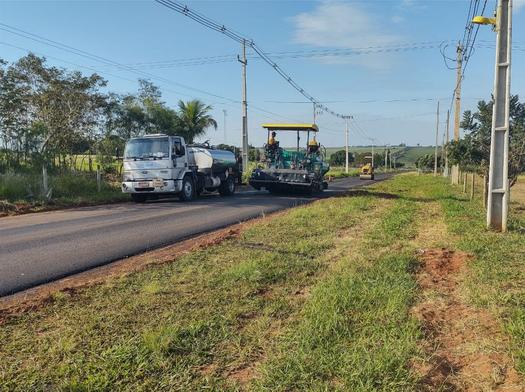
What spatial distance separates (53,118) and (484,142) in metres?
22.7

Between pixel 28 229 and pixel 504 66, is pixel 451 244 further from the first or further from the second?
pixel 28 229

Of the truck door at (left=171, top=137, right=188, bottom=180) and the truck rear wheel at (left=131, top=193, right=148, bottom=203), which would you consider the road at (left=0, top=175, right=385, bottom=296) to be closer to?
the truck door at (left=171, top=137, right=188, bottom=180)

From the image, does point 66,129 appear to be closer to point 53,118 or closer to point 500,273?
point 53,118

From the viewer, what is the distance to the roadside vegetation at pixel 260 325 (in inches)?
126

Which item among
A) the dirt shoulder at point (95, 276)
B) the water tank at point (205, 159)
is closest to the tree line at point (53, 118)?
the water tank at point (205, 159)

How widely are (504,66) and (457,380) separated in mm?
7489

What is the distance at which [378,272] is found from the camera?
581 cm

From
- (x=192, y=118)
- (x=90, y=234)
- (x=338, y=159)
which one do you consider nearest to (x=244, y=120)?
(x=192, y=118)

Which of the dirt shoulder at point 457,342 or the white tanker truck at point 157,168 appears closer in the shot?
the dirt shoulder at point 457,342

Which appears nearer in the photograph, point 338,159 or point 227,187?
point 227,187

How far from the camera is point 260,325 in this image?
4.11 meters

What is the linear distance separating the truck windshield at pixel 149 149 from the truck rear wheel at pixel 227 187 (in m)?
4.23

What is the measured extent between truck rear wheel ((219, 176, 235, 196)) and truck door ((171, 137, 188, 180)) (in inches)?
134

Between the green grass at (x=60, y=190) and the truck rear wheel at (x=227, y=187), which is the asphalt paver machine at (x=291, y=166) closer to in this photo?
the truck rear wheel at (x=227, y=187)
